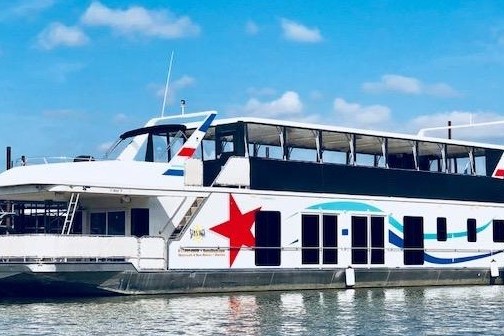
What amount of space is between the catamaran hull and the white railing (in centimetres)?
25

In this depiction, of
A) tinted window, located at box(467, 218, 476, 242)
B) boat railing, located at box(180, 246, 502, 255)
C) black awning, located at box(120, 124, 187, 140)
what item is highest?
black awning, located at box(120, 124, 187, 140)

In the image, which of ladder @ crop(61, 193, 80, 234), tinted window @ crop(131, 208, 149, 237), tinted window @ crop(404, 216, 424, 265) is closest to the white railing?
ladder @ crop(61, 193, 80, 234)

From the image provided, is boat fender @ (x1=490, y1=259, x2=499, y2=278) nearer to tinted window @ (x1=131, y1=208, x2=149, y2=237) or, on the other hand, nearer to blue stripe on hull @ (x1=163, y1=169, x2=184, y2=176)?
blue stripe on hull @ (x1=163, y1=169, x2=184, y2=176)

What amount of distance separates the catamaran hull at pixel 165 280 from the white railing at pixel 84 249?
25cm

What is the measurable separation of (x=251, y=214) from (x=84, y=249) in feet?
17.2

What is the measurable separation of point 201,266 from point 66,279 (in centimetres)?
388

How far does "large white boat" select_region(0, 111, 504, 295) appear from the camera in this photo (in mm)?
23953

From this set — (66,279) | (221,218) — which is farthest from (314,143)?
(66,279)

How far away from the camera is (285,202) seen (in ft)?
89.6

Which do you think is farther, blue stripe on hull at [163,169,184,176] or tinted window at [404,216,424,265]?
tinted window at [404,216,424,265]

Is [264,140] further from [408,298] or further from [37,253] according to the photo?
[37,253]

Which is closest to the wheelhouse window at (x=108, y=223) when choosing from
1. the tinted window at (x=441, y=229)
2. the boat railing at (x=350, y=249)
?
the boat railing at (x=350, y=249)

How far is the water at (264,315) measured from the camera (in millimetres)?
18125

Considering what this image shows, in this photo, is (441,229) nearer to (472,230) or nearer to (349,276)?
(472,230)
